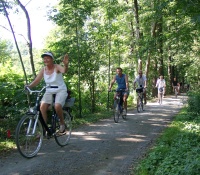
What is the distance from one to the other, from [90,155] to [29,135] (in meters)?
1.36

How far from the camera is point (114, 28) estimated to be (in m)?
14.0

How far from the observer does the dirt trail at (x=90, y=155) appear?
482 centimetres

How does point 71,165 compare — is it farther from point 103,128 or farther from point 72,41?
point 72,41

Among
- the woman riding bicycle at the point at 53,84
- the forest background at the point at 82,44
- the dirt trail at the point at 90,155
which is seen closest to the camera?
the dirt trail at the point at 90,155

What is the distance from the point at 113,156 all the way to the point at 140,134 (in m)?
2.44

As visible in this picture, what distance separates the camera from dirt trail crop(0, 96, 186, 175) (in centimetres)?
482

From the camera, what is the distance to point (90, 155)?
18.7 feet

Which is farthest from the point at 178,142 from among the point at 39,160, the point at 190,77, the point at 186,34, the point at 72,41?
the point at 190,77

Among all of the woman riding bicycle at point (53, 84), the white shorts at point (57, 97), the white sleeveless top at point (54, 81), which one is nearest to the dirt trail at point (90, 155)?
the woman riding bicycle at point (53, 84)

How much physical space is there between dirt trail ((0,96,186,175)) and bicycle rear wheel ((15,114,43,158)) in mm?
176

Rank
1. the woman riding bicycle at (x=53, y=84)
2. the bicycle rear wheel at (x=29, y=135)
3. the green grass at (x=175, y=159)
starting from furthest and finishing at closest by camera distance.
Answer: the woman riding bicycle at (x=53, y=84) → the bicycle rear wheel at (x=29, y=135) → the green grass at (x=175, y=159)

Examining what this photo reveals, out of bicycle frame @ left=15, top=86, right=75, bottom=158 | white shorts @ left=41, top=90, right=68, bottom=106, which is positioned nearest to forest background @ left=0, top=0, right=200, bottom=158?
bicycle frame @ left=15, top=86, right=75, bottom=158

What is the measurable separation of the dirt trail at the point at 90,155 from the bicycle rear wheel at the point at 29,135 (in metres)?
0.18

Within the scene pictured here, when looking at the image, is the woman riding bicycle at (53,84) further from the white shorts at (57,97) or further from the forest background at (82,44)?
the forest background at (82,44)
